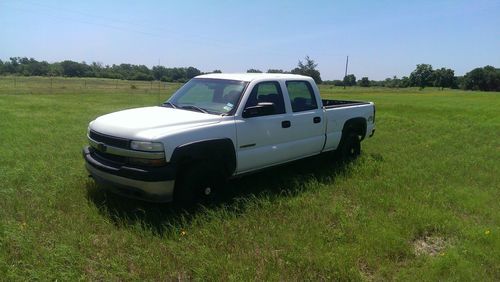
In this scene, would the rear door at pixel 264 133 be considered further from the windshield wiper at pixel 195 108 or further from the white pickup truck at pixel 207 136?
the windshield wiper at pixel 195 108

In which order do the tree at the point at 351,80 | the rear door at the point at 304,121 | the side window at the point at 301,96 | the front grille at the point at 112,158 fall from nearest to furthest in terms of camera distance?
1. the front grille at the point at 112,158
2. the rear door at the point at 304,121
3. the side window at the point at 301,96
4. the tree at the point at 351,80

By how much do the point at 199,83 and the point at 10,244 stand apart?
3392 mm

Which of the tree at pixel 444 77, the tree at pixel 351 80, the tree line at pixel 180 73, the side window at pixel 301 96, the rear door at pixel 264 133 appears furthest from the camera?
the tree at pixel 444 77

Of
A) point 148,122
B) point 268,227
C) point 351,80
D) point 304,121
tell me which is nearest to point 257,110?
point 304,121

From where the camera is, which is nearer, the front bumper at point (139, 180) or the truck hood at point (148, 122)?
the front bumper at point (139, 180)

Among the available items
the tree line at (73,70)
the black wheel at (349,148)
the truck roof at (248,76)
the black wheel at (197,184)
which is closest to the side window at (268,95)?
the truck roof at (248,76)

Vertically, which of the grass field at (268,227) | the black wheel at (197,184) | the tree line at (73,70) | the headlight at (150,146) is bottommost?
the grass field at (268,227)

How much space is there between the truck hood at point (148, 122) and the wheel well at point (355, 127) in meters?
3.31

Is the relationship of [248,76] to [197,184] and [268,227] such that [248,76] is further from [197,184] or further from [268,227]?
[268,227]

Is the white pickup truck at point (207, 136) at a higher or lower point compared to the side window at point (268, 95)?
lower

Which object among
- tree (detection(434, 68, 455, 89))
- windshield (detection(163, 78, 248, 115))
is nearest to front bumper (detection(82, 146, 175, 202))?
windshield (detection(163, 78, 248, 115))

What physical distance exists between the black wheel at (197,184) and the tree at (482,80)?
136258mm

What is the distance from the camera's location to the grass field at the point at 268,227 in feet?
12.6

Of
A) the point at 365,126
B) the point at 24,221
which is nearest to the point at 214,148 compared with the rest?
the point at 24,221
